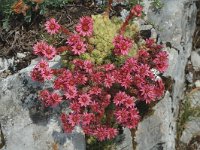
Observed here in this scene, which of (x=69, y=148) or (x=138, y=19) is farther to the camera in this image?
(x=138, y=19)

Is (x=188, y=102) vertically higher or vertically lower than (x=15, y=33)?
lower

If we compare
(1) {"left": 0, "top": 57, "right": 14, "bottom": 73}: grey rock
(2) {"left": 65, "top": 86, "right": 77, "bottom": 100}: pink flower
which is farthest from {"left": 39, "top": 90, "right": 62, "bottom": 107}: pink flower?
(1) {"left": 0, "top": 57, "right": 14, "bottom": 73}: grey rock

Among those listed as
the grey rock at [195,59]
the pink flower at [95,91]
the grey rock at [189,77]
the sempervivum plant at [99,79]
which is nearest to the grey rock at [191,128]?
the grey rock at [189,77]

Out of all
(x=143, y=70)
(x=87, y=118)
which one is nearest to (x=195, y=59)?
(x=143, y=70)

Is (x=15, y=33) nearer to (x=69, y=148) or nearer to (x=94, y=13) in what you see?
(x=94, y=13)

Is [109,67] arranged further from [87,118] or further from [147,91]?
[87,118]

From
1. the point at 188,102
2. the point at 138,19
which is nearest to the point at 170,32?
the point at 138,19

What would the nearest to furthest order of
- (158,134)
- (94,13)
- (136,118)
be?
(136,118) → (158,134) → (94,13)

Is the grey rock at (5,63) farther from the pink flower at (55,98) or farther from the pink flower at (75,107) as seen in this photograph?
the pink flower at (75,107)
